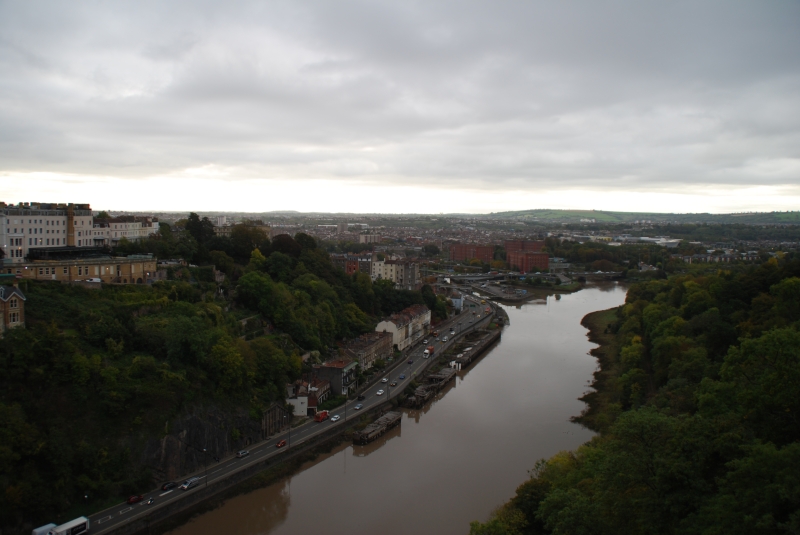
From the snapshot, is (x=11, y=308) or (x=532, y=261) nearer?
(x=11, y=308)

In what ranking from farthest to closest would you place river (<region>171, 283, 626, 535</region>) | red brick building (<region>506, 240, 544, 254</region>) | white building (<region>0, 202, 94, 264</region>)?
red brick building (<region>506, 240, 544, 254</region>) → white building (<region>0, 202, 94, 264</region>) → river (<region>171, 283, 626, 535</region>)

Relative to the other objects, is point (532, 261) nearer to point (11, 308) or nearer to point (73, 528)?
point (11, 308)

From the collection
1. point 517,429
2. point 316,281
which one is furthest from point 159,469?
point 316,281

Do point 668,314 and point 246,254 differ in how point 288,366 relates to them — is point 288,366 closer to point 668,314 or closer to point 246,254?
point 246,254

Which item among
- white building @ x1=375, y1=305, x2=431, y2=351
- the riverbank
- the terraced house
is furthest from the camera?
white building @ x1=375, y1=305, x2=431, y2=351

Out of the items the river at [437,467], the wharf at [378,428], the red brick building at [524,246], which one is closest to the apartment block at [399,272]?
the river at [437,467]

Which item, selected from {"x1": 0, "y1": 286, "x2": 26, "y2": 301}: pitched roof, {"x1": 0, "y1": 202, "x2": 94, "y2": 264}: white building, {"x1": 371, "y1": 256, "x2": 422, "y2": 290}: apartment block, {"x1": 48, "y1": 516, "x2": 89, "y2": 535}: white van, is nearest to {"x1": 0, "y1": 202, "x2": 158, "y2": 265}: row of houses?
{"x1": 0, "y1": 202, "x2": 94, "y2": 264}: white building

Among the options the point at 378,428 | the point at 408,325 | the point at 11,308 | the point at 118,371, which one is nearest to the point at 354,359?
the point at 378,428

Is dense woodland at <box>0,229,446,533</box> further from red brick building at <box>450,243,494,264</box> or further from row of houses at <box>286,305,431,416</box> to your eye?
red brick building at <box>450,243,494,264</box>
